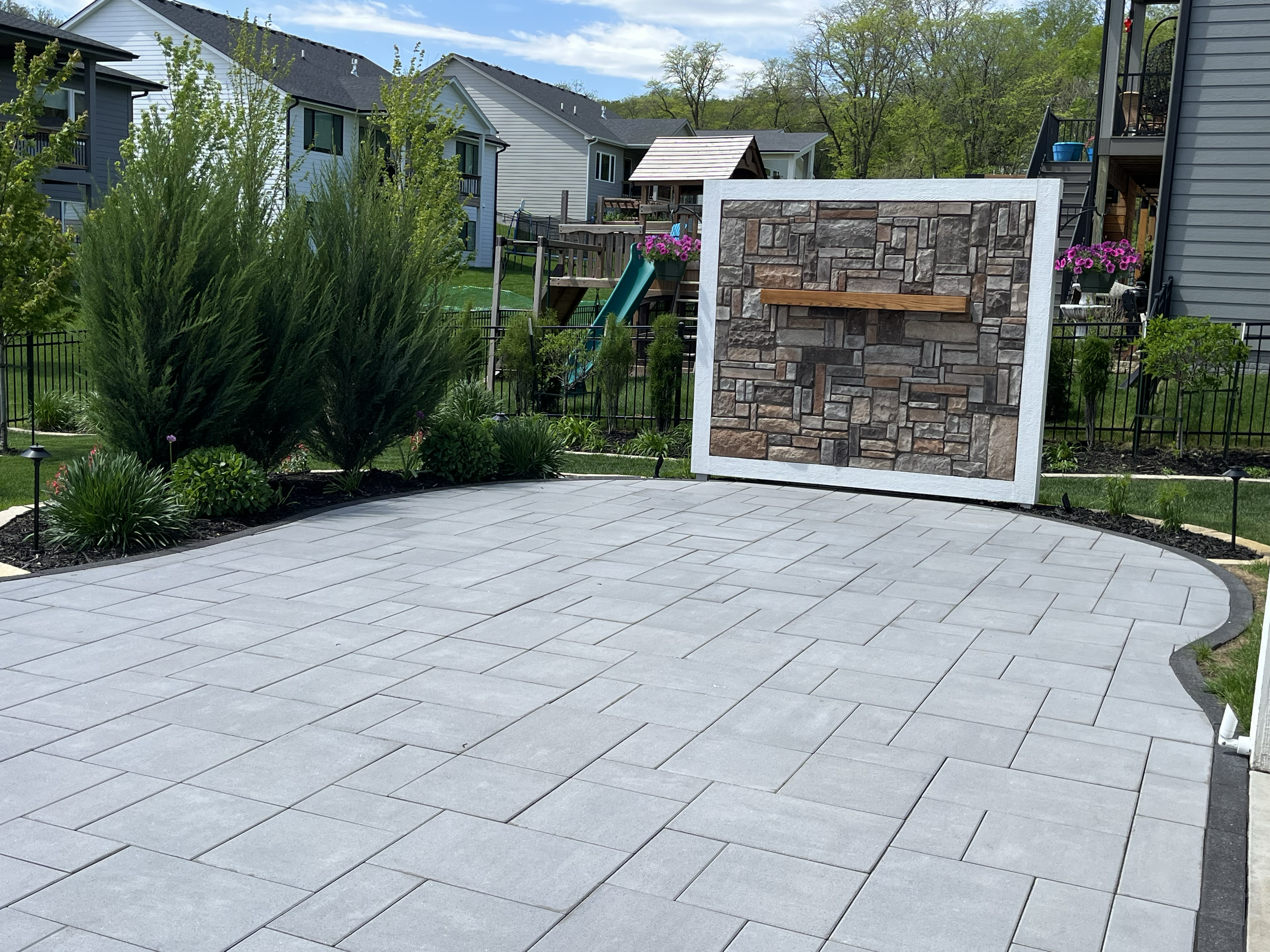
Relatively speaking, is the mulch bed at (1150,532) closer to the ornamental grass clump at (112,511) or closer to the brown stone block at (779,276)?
the brown stone block at (779,276)

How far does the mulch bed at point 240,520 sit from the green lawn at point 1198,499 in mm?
5655

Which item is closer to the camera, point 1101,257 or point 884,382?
point 884,382

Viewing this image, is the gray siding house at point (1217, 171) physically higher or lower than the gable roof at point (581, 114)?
lower

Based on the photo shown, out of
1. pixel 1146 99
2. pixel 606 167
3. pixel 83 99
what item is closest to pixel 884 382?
pixel 1146 99

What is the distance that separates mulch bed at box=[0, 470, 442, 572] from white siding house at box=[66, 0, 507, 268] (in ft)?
69.6

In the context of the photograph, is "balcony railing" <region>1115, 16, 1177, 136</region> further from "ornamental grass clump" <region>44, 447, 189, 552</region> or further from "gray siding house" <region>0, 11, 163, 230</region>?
"gray siding house" <region>0, 11, 163, 230</region>

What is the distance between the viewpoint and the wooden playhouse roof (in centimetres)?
2416

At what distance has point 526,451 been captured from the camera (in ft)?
34.8

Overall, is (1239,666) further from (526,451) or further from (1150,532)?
(526,451)

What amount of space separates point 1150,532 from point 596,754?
5998 millimetres

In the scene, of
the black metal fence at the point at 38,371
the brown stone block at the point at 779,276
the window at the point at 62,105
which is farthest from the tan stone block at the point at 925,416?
the window at the point at 62,105

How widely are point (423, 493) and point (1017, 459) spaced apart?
16.3 feet

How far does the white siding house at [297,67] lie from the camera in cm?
3278

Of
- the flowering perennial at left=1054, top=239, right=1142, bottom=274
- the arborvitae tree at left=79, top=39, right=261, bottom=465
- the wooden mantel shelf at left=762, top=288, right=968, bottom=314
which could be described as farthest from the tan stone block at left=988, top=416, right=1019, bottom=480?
the flowering perennial at left=1054, top=239, right=1142, bottom=274
